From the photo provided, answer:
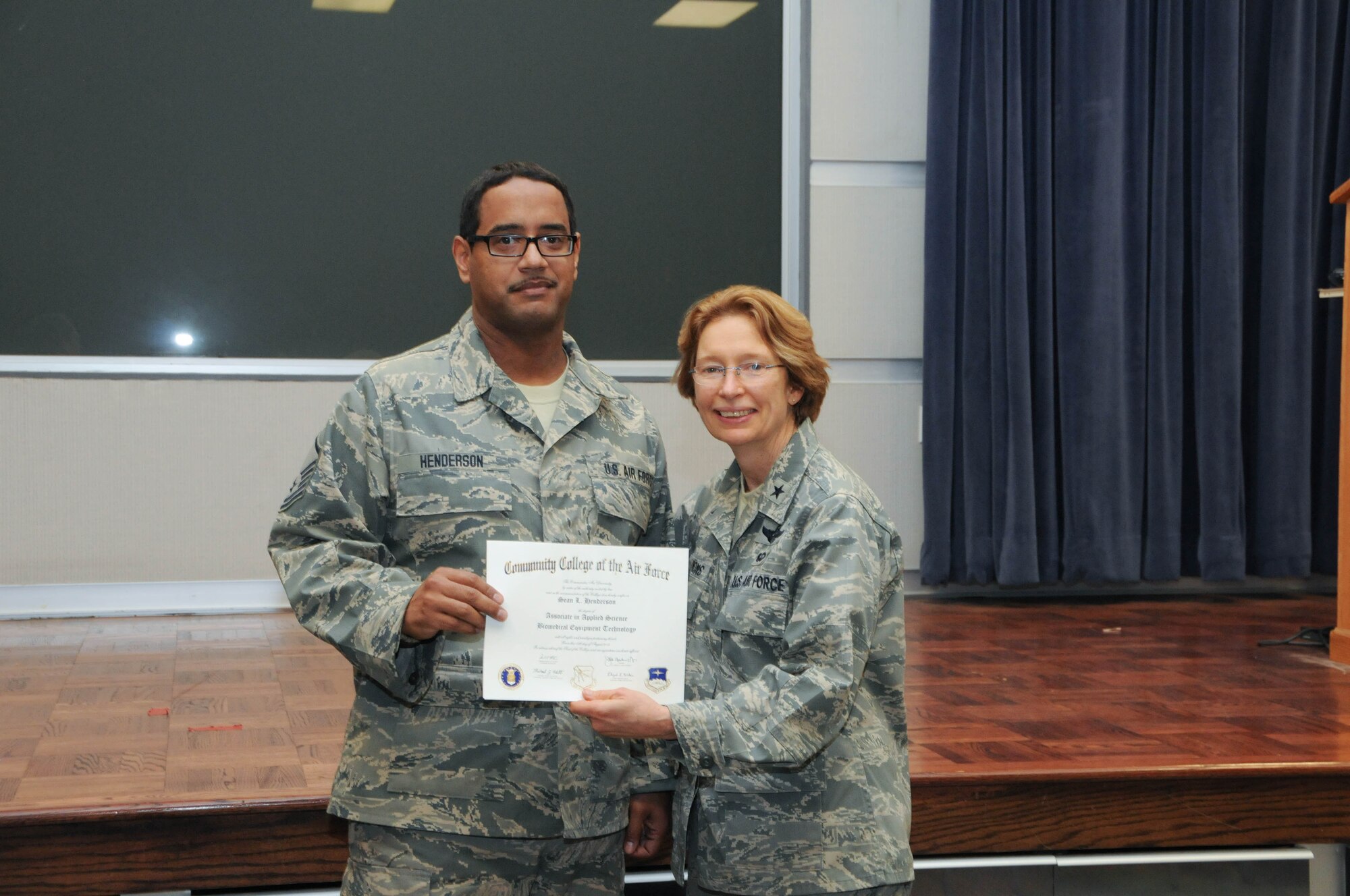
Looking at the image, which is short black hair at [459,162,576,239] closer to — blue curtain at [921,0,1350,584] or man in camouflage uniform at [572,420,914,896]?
man in camouflage uniform at [572,420,914,896]

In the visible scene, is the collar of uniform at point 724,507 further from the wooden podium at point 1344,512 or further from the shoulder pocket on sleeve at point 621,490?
the wooden podium at point 1344,512

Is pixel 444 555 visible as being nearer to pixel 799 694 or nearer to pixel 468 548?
pixel 468 548

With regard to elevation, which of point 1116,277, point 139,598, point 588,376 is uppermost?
point 1116,277

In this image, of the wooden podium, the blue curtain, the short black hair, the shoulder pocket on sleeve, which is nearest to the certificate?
the shoulder pocket on sleeve

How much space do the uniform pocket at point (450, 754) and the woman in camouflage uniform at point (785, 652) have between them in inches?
9.4

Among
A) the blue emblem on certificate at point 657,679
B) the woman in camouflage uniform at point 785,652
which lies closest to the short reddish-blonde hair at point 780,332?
the woman in camouflage uniform at point 785,652

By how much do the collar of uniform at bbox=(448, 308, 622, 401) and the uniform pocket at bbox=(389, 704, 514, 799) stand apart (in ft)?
1.35

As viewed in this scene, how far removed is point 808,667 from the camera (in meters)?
1.36

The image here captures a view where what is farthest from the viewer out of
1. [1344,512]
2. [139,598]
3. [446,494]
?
[139,598]

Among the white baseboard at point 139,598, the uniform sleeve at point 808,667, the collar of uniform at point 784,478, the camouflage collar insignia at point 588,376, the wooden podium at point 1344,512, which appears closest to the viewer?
the uniform sleeve at point 808,667

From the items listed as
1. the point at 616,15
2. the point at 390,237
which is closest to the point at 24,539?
the point at 390,237

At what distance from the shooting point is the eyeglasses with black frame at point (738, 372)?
4.73ft

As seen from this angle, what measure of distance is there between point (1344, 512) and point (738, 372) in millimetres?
2718

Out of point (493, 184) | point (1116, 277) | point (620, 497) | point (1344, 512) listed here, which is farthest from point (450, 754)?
point (1116, 277)
